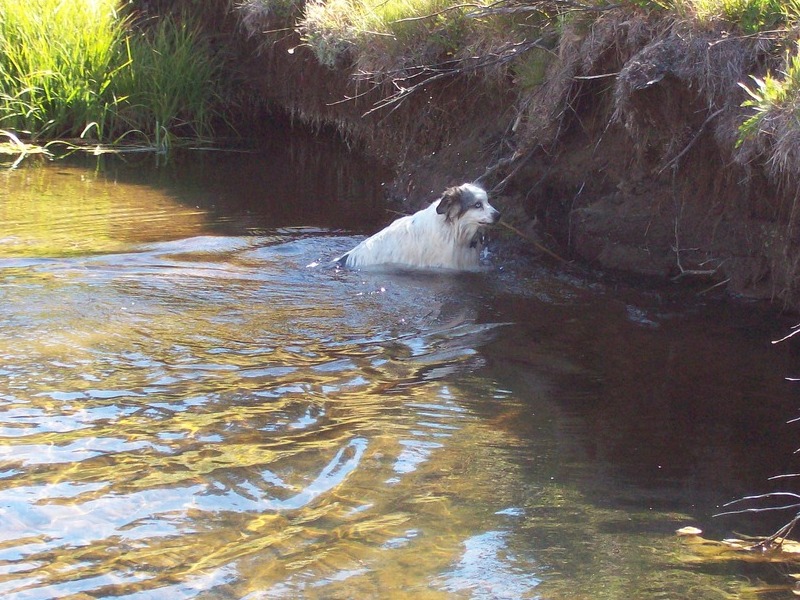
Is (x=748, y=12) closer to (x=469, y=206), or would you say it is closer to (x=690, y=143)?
(x=690, y=143)

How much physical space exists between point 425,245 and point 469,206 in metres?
0.59

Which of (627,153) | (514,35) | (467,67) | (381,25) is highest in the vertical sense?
(381,25)

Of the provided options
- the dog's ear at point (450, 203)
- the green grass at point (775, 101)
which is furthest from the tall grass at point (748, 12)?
the dog's ear at point (450, 203)

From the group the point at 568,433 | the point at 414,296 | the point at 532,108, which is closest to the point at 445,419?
the point at 568,433

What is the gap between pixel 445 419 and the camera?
4.86m

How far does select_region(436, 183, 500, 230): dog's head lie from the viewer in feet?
25.0

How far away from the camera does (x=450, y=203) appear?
770 centimetres

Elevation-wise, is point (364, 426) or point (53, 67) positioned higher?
point (53, 67)

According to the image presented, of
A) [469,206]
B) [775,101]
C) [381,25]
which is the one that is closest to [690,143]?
[775,101]

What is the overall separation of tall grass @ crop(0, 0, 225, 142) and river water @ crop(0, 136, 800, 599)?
14.0 ft

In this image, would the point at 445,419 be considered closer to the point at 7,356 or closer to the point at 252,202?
the point at 7,356

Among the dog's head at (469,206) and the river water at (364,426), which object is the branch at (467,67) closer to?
the dog's head at (469,206)

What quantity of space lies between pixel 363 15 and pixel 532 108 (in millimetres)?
2679

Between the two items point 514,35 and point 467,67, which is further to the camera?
point 514,35
